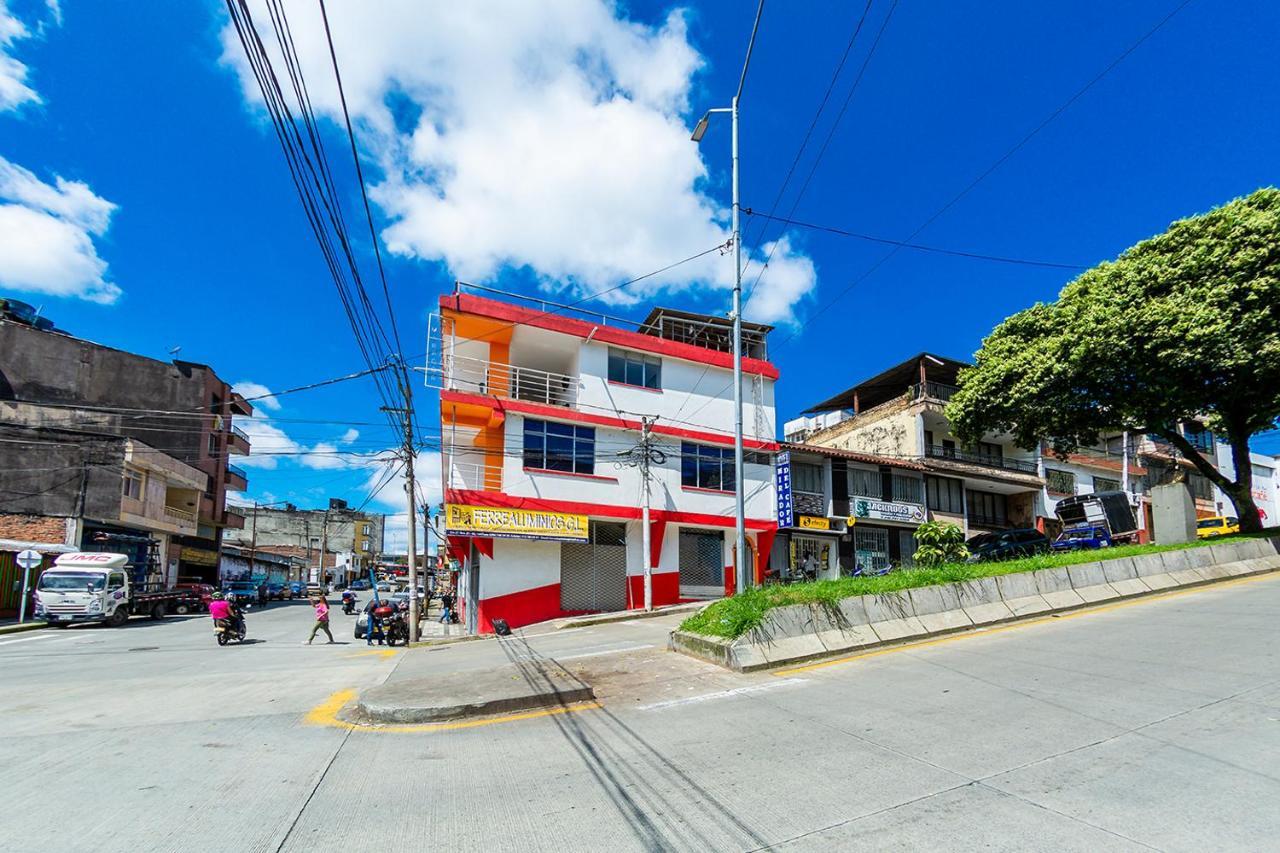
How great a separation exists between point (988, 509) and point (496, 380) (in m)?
26.1

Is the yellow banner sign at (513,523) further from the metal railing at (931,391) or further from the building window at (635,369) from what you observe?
the metal railing at (931,391)

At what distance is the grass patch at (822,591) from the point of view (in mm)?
9750

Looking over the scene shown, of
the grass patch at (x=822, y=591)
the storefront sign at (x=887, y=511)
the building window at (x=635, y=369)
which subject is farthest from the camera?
the storefront sign at (x=887, y=511)

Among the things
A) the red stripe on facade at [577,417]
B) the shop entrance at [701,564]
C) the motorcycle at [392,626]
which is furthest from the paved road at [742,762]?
the shop entrance at [701,564]

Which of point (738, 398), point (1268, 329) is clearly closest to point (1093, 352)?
point (1268, 329)

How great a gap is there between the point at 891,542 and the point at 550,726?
26800 mm

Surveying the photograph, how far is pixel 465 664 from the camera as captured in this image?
12.8 m

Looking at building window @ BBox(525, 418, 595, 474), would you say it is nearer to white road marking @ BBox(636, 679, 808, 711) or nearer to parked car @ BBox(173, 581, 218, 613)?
white road marking @ BBox(636, 679, 808, 711)

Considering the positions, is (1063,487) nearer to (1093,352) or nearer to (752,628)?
(1093,352)

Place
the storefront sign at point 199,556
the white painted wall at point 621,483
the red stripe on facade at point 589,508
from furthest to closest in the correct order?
the storefront sign at point 199,556 → the white painted wall at point 621,483 → the red stripe on facade at point 589,508

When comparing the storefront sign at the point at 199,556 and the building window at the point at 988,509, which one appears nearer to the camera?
the building window at the point at 988,509

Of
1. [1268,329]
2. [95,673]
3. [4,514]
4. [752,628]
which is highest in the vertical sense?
[1268,329]

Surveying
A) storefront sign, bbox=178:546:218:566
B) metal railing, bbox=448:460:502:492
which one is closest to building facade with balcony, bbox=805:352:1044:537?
metal railing, bbox=448:460:502:492

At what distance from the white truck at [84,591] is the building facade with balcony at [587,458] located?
40.7 ft
